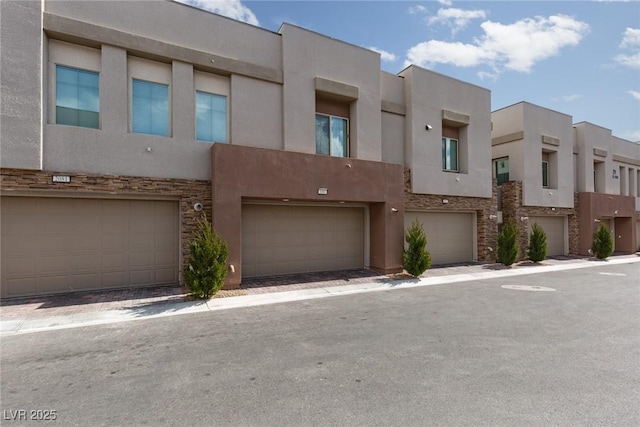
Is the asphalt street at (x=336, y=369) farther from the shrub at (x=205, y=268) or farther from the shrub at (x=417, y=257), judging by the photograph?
the shrub at (x=417, y=257)

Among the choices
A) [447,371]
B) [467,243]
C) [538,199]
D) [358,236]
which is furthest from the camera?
[538,199]

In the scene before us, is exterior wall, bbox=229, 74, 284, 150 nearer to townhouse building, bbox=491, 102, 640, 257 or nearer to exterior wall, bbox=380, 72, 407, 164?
exterior wall, bbox=380, 72, 407, 164

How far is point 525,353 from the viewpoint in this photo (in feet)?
16.1

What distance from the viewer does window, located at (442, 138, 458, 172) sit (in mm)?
14891

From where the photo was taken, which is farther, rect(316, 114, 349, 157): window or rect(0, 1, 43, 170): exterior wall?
rect(316, 114, 349, 157): window

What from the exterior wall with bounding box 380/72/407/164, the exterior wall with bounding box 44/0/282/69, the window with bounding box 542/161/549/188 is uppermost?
the exterior wall with bounding box 44/0/282/69

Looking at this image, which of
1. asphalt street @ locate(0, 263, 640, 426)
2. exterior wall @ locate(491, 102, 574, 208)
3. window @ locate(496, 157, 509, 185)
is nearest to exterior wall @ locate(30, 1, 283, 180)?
asphalt street @ locate(0, 263, 640, 426)

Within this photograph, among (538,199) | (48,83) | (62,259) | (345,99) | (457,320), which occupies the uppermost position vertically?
(345,99)

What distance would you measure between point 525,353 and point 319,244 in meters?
8.03

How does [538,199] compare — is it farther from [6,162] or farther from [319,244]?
[6,162]

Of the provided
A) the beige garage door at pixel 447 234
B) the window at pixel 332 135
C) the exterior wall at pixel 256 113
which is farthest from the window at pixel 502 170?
the exterior wall at pixel 256 113

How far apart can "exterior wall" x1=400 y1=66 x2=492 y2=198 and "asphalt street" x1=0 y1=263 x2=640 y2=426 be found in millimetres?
7753

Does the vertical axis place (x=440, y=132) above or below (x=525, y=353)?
above

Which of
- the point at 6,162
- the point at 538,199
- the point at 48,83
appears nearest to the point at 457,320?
the point at 6,162
